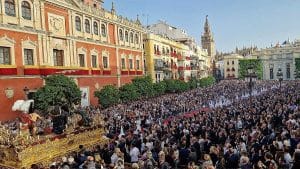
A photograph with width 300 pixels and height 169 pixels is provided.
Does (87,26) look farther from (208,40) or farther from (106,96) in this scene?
(208,40)

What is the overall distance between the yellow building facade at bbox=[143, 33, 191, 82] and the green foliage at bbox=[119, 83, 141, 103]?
1483 cm

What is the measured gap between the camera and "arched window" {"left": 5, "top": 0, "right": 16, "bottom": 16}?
26.4 m

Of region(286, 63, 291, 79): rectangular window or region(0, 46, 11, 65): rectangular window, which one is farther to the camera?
region(286, 63, 291, 79): rectangular window

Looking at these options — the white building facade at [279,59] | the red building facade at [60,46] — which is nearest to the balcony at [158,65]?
the red building facade at [60,46]

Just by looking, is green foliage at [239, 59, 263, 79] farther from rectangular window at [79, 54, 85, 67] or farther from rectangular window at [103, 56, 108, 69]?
rectangular window at [79, 54, 85, 67]

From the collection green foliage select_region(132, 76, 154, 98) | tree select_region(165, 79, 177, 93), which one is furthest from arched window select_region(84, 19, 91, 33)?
tree select_region(165, 79, 177, 93)

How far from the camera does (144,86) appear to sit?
41.2 m

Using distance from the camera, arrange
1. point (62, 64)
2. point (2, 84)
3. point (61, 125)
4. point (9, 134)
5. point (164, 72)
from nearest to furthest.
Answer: point (9, 134) → point (61, 125) → point (2, 84) → point (62, 64) → point (164, 72)

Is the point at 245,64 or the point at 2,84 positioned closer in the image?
the point at 2,84

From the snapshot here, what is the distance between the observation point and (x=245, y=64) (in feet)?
365

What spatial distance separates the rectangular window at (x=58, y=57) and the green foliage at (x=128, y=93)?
7515 millimetres

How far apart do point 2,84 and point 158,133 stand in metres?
14.1

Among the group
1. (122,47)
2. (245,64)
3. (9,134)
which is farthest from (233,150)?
(245,64)

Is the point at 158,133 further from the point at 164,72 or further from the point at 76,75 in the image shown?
the point at 164,72
